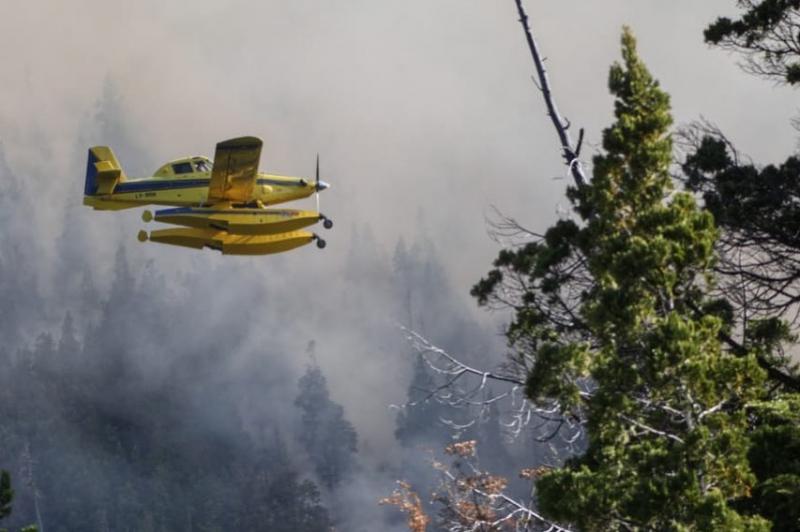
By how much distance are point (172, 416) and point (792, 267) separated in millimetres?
145325

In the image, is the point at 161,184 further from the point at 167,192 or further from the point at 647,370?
the point at 647,370

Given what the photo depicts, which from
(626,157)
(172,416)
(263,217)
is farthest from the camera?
(172,416)

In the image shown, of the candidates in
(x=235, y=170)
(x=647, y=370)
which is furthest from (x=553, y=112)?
(x=235, y=170)

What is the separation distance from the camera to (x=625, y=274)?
16781mm

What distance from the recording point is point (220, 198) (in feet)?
135

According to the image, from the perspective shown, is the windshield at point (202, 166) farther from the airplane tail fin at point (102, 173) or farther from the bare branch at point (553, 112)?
the bare branch at point (553, 112)

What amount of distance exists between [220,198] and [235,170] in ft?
3.13

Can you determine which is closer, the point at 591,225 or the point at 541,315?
the point at 591,225

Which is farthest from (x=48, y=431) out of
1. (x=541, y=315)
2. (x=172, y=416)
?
(x=541, y=315)

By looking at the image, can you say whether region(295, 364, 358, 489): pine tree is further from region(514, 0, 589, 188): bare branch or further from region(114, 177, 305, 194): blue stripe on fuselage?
region(514, 0, 589, 188): bare branch

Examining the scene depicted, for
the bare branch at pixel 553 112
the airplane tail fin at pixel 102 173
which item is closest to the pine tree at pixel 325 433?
the airplane tail fin at pixel 102 173

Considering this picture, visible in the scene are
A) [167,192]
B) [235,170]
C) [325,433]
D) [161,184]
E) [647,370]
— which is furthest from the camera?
[325,433]

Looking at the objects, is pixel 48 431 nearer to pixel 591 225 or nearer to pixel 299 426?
pixel 299 426

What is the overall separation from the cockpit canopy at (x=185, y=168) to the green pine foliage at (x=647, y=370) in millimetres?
25690
